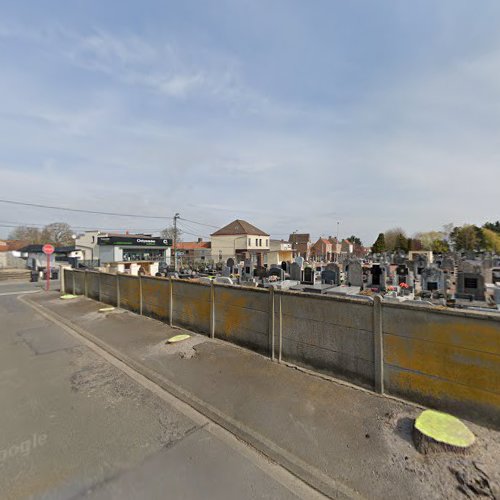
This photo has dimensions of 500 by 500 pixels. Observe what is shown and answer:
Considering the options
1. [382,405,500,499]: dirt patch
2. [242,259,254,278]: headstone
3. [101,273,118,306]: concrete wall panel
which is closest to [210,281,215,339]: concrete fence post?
[382,405,500,499]: dirt patch

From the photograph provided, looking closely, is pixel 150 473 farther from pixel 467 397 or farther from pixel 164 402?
pixel 467 397

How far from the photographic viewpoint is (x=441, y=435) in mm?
2996

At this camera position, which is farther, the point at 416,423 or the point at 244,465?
the point at 416,423

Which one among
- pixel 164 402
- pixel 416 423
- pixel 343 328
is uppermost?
pixel 343 328

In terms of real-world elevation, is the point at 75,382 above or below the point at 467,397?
below

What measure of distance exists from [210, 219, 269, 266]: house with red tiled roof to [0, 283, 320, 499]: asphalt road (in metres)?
49.0

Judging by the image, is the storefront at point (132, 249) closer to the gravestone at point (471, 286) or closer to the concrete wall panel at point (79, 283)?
the concrete wall panel at point (79, 283)

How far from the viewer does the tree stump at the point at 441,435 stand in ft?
9.45

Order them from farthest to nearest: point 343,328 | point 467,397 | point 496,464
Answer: point 343,328 < point 467,397 < point 496,464

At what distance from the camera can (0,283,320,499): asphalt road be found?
8.61 feet

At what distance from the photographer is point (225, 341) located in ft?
21.9

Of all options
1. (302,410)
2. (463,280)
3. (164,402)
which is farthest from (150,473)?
(463,280)

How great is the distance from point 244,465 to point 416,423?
2062 mm

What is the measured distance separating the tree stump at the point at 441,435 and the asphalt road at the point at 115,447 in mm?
1365
